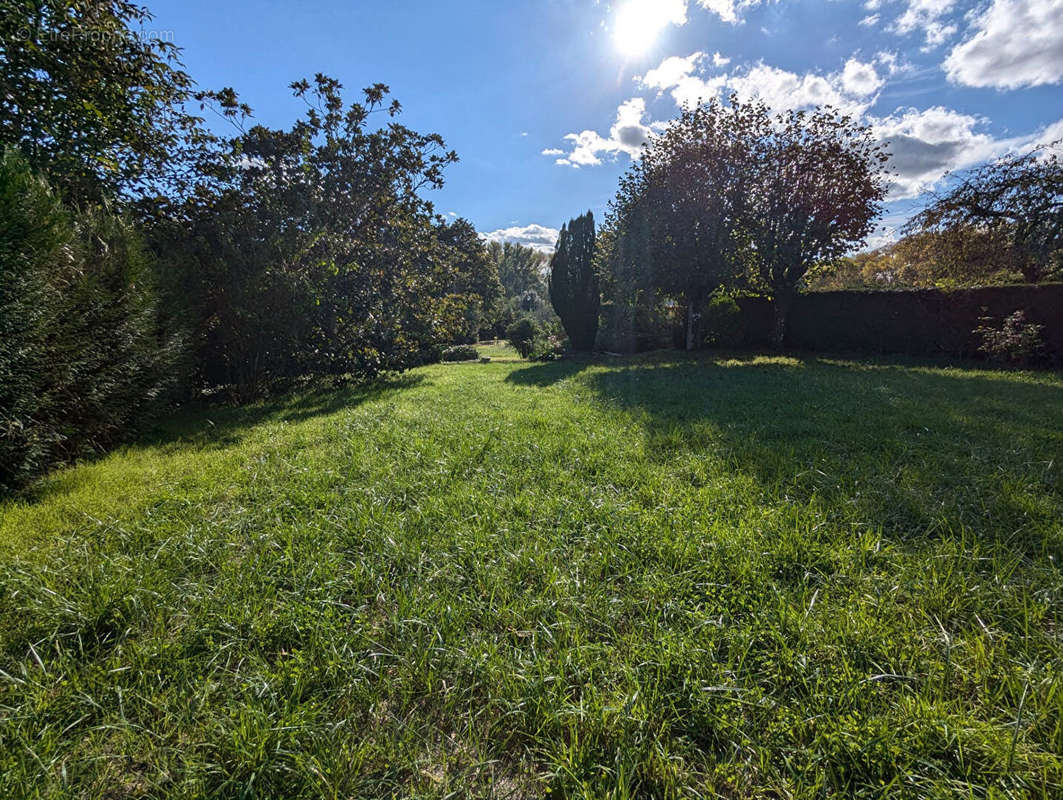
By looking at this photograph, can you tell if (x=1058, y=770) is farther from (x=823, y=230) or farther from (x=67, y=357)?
(x=823, y=230)

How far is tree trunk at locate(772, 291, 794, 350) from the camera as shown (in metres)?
12.8

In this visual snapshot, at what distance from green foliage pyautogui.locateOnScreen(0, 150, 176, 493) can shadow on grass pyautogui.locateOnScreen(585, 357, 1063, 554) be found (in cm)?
519

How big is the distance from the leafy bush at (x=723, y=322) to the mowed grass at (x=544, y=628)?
12.3m

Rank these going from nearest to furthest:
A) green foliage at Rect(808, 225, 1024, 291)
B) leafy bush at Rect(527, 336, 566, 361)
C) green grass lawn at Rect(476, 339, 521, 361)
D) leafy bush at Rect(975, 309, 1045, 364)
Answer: leafy bush at Rect(975, 309, 1045, 364)
green foliage at Rect(808, 225, 1024, 291)
leafy bush at Rect(527, 336, 566, 361)
green grass lawn at Rect(476, 339, 521, 361)

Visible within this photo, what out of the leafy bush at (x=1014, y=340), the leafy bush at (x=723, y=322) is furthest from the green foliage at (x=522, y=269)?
the leafy bush at (x=1014, y=340)

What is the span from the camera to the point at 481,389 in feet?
26.1

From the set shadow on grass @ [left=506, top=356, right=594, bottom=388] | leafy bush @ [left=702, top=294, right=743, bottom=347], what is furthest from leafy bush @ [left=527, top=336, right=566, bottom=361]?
leafy bush @ [left=702, top=294, right=743, bottom=347]

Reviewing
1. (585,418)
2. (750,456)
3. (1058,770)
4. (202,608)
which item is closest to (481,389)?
(585,418)

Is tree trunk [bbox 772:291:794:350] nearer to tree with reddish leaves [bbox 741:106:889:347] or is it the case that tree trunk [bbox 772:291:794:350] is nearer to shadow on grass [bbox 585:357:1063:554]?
tree with reddish leaves [bbox 741:106:889:347]

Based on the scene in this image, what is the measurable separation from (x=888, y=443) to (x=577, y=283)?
14119 mm

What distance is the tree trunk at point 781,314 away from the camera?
12.8 metres

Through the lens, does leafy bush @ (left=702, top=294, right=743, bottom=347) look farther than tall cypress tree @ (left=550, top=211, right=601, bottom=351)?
No

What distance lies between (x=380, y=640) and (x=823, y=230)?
15222 millimetres

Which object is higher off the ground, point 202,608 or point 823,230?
point 823,230
